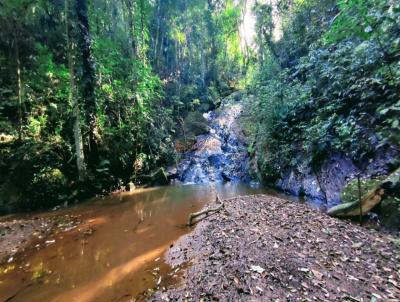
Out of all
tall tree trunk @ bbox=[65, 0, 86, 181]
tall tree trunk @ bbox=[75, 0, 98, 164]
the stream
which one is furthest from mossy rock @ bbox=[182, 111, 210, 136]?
tall tree trunk @ bbox=[65, 0, 86, 181]

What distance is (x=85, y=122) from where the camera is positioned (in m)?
13.5

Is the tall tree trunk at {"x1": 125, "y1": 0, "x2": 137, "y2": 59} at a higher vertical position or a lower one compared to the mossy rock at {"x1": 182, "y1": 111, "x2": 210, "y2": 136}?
higher

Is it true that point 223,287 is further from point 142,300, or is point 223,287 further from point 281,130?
point 281,130

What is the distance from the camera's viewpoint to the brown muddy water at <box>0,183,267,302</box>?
496 centimetres

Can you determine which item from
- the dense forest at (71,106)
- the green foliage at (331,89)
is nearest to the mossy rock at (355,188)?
the green foliage at (331,89)

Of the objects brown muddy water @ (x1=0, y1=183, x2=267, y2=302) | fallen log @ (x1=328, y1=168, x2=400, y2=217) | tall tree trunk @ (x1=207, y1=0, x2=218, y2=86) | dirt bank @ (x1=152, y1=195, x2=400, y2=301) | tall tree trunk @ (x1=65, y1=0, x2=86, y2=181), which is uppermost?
tall tree trunk @ (x1=207, y1=0, x2=218, y2=86)

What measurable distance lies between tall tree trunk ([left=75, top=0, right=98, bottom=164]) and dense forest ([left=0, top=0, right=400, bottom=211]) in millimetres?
52

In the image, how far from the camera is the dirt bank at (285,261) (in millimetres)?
3867

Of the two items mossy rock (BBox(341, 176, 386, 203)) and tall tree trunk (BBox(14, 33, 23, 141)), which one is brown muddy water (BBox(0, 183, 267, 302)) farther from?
mossy rock (BBox(341, 176, 386, 203))

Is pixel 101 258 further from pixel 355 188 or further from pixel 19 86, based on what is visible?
pixel 19 86

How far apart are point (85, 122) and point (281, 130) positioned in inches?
405

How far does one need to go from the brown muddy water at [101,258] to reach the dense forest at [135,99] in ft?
10.6

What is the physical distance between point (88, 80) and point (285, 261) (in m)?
13.1

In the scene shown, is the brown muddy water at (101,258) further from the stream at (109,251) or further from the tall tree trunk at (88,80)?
the tall tree trunk at (88,80)
